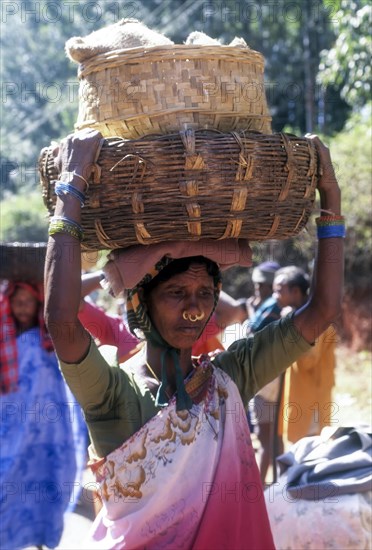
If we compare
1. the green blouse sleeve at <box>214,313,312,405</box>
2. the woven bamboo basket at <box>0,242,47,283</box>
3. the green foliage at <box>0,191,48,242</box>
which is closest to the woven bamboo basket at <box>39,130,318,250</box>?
the green blouse sleeve at <box>214,313,312,405</box>

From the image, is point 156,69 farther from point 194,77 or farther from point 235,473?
point 235,473

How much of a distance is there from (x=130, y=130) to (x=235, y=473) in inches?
48.8

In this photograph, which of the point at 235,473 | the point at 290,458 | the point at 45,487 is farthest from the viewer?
the point at 45,487

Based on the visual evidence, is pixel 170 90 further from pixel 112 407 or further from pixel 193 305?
pixel 112 407

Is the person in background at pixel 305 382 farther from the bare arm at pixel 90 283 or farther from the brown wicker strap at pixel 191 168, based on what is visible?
the brown wicker strap at pixel 191 168

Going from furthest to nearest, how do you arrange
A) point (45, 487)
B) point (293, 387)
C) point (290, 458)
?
point (293, 387) < point (45, 487) < point (290, 458)

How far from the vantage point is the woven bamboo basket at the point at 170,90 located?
2580 mm

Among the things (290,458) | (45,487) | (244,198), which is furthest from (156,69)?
(45,487)

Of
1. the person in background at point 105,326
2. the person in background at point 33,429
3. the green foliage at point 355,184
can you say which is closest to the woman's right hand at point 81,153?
the person in background at point 105,326

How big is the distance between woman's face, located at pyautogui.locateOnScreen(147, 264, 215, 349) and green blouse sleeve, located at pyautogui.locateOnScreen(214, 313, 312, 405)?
10.7 inches

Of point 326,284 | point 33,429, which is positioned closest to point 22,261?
point 33,429

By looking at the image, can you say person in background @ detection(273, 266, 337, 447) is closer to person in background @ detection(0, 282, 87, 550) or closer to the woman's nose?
person in background @ detection(0, 282, 87, 550)

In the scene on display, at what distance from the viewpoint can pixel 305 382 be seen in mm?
6453

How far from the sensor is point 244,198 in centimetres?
248
